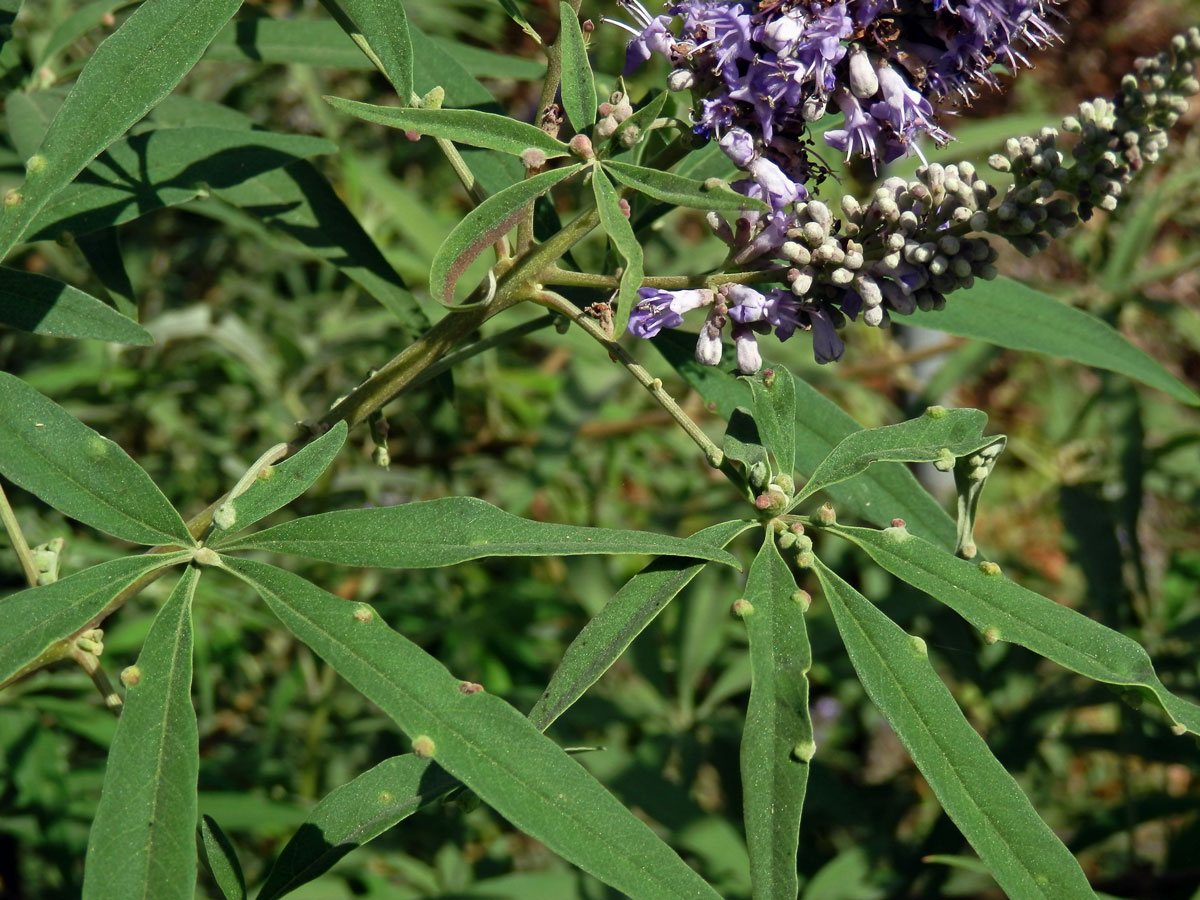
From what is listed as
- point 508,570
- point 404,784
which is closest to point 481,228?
point 404,784

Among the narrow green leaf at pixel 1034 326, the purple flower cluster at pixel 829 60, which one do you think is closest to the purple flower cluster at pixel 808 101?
the purple flower cluster at pixel 829 60

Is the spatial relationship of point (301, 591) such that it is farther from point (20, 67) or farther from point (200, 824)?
point (20, 67)

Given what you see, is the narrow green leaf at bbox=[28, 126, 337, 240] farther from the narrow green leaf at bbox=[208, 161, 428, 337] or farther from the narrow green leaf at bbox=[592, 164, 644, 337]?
the narrow green leaf at bbox=[592, 164, 644, 337]

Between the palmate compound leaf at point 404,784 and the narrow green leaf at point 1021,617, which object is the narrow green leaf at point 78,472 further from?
the narrow green leaf at point 1021,617

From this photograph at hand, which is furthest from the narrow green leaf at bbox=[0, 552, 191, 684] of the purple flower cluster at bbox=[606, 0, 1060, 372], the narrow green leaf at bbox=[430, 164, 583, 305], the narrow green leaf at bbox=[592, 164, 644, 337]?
the purple flower cluster at bbox=[606, 0, 1060, 372]

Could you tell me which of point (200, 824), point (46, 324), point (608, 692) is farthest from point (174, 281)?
point (200, 824)

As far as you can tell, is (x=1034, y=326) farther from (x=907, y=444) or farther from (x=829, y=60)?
(x=829, y=60)
